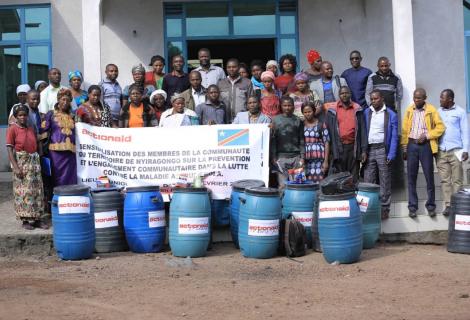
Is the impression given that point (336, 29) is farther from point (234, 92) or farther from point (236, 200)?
point (236, 200)

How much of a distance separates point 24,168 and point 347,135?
4297mm

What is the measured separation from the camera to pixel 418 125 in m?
10.0

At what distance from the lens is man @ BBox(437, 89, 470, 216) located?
1003 centimetres

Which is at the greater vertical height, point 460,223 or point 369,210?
point 369,210

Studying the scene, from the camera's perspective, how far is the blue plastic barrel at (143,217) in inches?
356

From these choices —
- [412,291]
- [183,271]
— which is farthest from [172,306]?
[412,291]

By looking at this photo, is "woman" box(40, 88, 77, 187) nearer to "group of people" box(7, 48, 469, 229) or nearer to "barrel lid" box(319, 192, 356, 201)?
"group of people" box(7, 48, 469, 229)

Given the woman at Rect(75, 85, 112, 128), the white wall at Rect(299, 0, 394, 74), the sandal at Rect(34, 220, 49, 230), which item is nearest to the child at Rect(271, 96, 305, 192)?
the woman at Rect(75, 85, 112, 128)

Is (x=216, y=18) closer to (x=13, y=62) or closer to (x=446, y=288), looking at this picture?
(x=13, y=62)

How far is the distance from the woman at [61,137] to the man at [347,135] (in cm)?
346

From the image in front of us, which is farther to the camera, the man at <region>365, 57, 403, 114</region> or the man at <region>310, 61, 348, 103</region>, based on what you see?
the man at <region>365, 57, 403, 114</region>

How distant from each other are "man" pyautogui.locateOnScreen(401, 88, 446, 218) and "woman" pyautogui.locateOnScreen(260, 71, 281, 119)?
1.80 meters

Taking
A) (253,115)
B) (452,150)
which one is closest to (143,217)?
(253,115)

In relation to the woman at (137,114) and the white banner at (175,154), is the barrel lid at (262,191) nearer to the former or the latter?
the white banner at (175,154)
